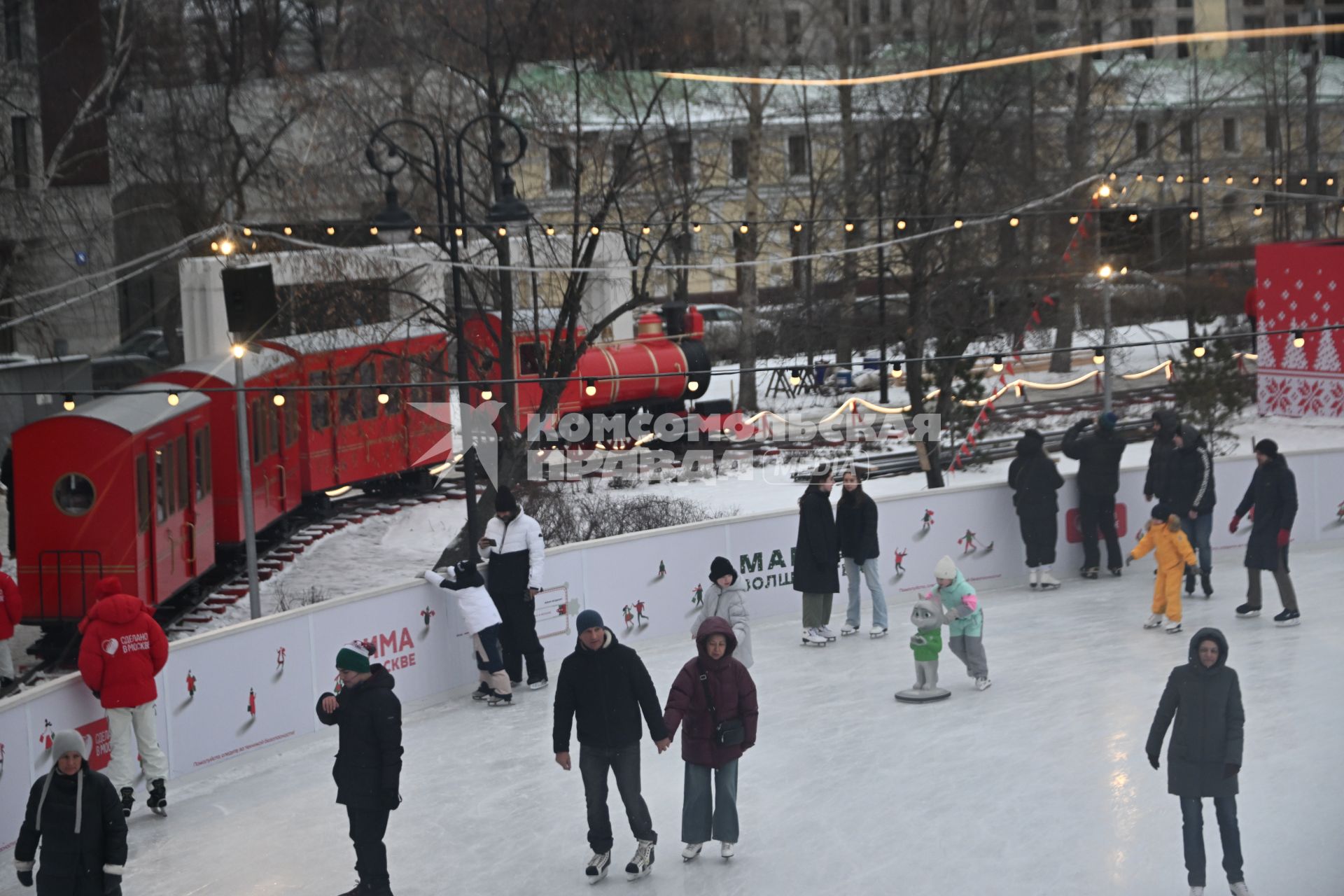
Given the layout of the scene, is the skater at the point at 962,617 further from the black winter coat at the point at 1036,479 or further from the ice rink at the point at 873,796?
the black winter coat at the point at 1036,479

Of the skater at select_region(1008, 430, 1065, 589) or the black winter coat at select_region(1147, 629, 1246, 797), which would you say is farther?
the skater at select_region(1008, 430, 1065, 589)

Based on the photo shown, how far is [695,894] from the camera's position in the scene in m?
8.79

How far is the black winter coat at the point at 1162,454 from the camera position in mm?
15438

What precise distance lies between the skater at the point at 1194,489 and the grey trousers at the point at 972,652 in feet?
11.7

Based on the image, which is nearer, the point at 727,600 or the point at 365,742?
the point at 365,742

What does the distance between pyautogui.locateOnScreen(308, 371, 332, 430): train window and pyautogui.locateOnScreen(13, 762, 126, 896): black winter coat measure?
1517cm

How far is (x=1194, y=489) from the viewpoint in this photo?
1524 centimetres

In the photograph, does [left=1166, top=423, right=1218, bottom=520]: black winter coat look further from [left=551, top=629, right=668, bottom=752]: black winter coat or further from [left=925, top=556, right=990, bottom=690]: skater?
[left=551, top=629, right=668, bottom=752]: black winter coat

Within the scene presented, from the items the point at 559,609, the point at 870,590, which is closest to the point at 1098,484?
the point at 870,590

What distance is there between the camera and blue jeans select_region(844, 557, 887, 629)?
48.4 ft

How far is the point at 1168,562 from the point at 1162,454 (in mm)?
1854

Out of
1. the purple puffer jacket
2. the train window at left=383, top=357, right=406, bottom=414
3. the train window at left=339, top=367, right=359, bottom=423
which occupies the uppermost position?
the train window at left=383, top=357, right=406, bottom=414

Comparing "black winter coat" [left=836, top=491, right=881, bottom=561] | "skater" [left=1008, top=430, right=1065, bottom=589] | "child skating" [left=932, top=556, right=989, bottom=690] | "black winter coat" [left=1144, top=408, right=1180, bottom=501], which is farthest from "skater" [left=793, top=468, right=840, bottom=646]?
"black winter coat" [left=1144, top=408, right=1180, bottom=501]

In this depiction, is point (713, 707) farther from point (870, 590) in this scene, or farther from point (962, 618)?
point (870, 590)
